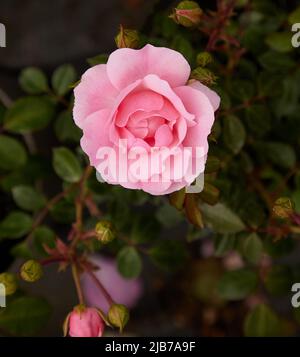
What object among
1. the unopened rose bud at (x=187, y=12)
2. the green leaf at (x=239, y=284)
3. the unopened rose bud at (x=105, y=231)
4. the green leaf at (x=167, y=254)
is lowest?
the green leaf at (x=239, y=284)

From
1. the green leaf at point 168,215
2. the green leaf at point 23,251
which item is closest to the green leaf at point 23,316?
the green leaf at point 23,251

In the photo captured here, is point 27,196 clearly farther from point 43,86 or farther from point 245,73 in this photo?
point 245,73

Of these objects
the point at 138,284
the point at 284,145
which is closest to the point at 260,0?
the point at 284,145

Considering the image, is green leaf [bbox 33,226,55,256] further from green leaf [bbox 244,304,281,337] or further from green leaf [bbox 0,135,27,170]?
green leaf [bbox 244,304,281,337]

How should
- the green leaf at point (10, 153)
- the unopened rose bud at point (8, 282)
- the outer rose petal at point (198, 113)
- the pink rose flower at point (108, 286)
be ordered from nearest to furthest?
the outer rose petal at point (198, 113)
the unopened rose bud at point (8, 282)
the green leaf at point (10, 153)
the pink rose flower at point (108, 286)

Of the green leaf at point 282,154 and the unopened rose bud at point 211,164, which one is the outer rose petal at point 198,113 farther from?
the green leaf at point 282,154

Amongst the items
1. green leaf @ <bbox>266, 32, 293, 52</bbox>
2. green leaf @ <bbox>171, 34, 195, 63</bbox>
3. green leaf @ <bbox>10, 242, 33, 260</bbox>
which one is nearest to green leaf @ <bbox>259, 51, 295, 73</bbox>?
green leaf @ <bbox>266, 32, 293, 52</bbox>
